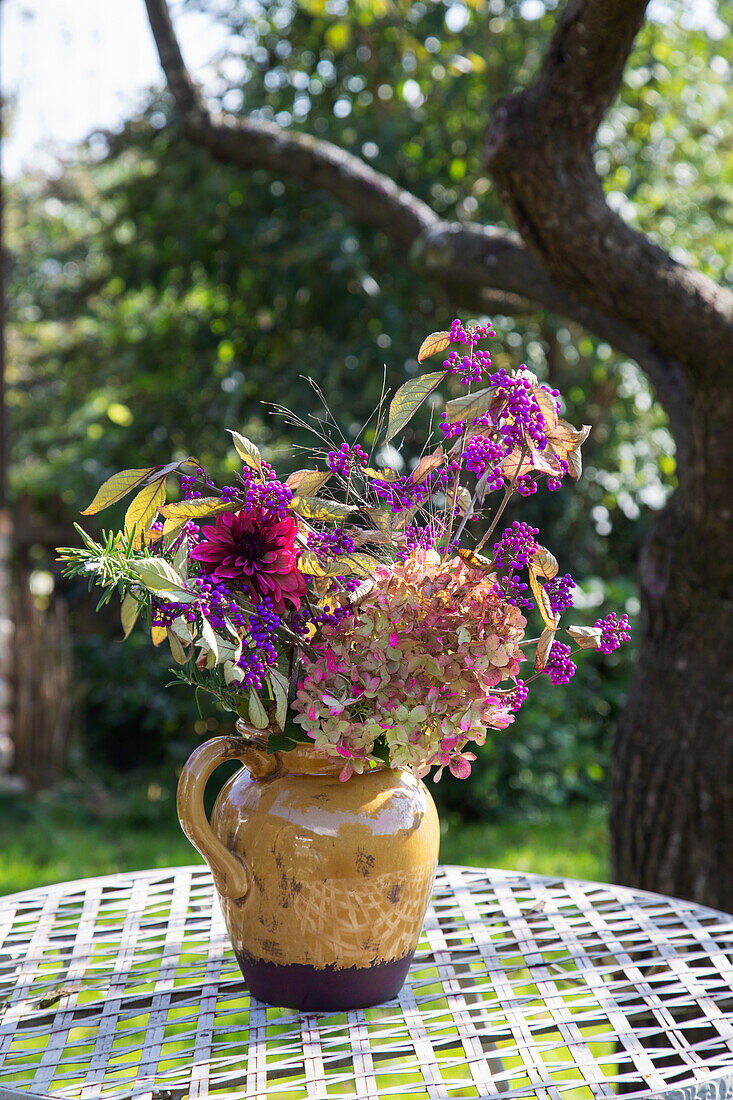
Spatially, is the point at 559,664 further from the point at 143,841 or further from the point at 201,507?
the point at 143,841

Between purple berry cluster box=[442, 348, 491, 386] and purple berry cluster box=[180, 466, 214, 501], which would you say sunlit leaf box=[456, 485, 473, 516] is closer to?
purple berry cluster box=[442, 348, 491, 386]

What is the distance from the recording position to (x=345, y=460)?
41.6 inches

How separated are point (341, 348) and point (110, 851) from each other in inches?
81.6

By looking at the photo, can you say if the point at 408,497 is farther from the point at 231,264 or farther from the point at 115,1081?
the point at 231,264

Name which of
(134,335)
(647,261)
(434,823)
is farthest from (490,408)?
(134,335)

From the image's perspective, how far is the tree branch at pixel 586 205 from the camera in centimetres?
180

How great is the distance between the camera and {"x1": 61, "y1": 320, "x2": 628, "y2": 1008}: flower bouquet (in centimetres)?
104

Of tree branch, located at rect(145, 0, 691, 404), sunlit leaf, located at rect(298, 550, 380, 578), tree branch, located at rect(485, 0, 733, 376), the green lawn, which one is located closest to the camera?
sunlit leaf, located at rect(298, 550, 380, 578)

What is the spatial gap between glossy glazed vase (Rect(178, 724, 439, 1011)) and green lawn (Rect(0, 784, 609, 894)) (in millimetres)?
2300

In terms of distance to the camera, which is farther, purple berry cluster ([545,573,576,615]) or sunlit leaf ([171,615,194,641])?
purple berry cluster ([545,573,576,615])

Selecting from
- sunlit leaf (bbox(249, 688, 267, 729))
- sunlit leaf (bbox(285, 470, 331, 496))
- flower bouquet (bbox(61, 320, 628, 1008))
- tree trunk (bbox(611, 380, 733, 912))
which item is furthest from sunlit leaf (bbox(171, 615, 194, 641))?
tree trunk (bbox(611, 380, 733, 912))

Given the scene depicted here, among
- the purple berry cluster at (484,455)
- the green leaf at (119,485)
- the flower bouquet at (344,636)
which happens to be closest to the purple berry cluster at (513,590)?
the flower bouquet at (344,636)

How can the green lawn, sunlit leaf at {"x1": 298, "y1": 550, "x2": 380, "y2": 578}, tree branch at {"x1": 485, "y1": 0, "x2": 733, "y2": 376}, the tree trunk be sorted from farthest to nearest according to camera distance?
the green lawn
the tree trunk
tree branch at {"x1": 485, "y1": 0, "x2": 733, "y2": 376}
sunlit leaf at {"x1": 298, "y1": 550, "x2": 380, "y2": 578}

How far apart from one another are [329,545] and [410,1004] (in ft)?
1.88
